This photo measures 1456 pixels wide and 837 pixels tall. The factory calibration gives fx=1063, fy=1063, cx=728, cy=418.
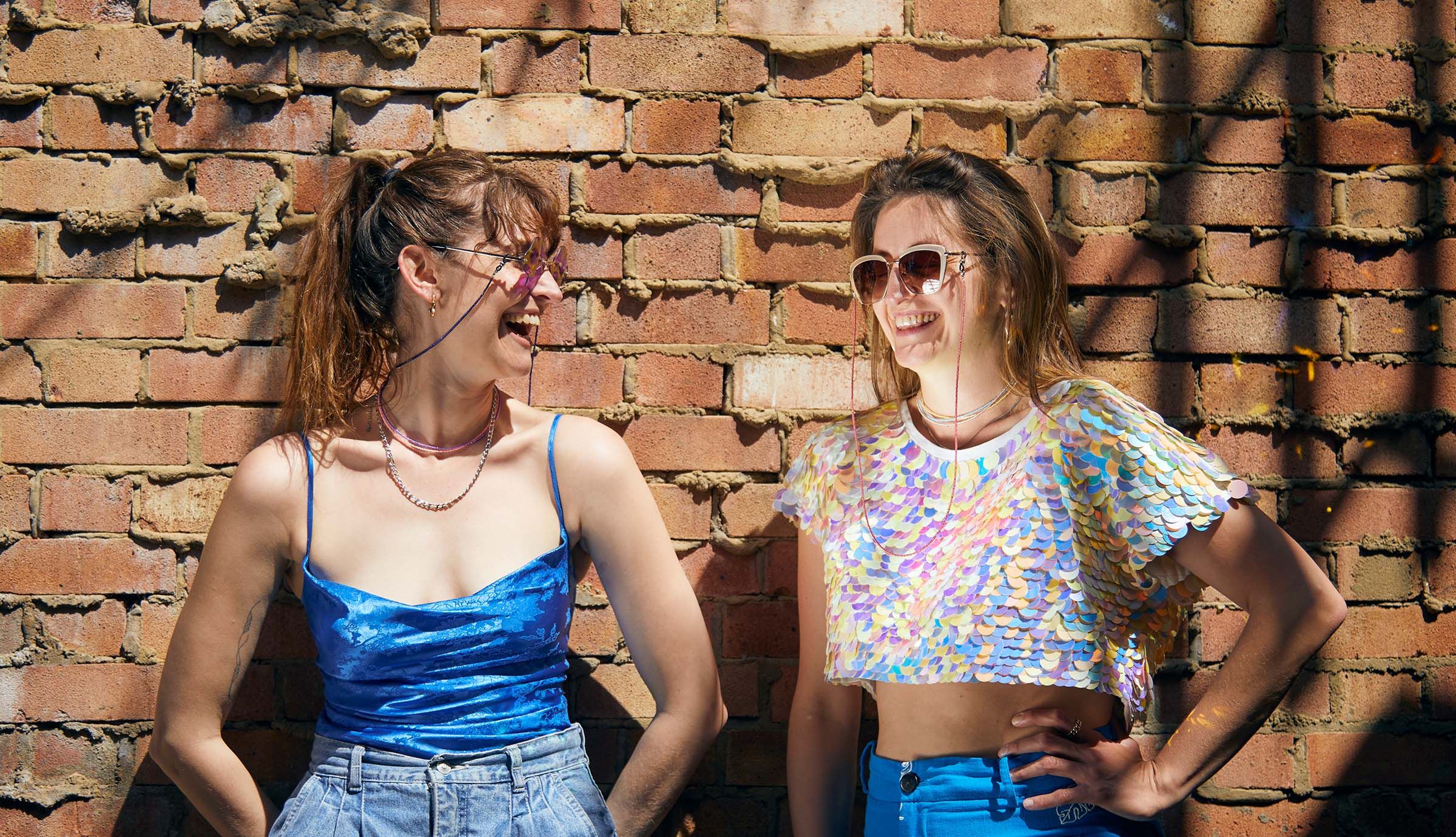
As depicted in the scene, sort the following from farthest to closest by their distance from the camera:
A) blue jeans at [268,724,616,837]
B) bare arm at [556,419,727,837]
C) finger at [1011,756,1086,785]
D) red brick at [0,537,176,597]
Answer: red brick at [0,537,176,597] → bare arm at [556,419,727,837] → blue jeans at [268,724,616,837] → finger at [1011,756,1086,785]

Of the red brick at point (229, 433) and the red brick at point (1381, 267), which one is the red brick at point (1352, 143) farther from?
the red brick at point (229, 433)

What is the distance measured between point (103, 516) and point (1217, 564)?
7.96 ft

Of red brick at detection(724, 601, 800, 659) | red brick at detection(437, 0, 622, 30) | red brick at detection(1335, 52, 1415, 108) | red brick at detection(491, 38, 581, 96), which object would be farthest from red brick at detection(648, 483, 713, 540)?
red brick at detection(1335, 52, 1415, 108)

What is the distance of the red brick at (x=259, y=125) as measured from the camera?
2.53 m

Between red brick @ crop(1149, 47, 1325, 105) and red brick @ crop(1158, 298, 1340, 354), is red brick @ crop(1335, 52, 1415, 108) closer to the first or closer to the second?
red brick @ crop(1149, 47, 1325, 105)

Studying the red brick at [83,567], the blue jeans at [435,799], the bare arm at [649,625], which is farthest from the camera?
the red brick at [83,567]

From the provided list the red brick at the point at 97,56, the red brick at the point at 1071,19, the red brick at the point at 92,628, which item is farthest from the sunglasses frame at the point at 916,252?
the red brick at the point at 92,628

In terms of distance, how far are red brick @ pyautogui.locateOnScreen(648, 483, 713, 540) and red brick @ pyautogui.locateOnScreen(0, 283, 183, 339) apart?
3.98ft

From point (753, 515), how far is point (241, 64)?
1.62 meters

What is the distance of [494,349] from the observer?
2186 mm

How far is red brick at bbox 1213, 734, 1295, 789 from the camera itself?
2.53 meters

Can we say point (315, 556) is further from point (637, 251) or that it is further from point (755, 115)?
point (755, 115)

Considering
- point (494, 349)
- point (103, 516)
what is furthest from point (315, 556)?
point (103, 516)

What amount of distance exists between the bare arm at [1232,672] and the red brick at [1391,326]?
0.85 meters
